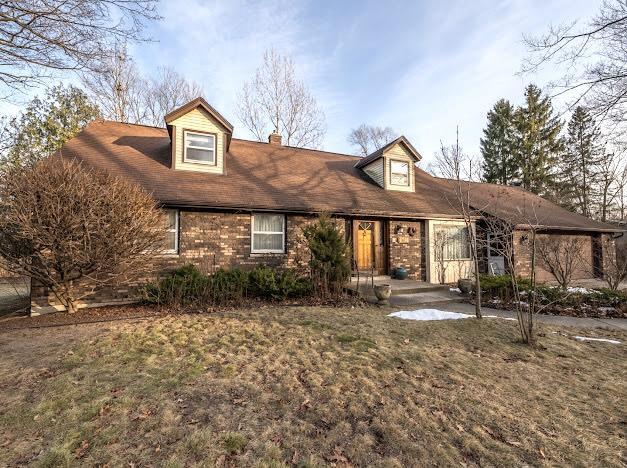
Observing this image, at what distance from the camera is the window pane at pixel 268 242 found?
421 inches

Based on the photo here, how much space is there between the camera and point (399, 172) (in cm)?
1458

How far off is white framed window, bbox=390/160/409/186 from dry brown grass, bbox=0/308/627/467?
9530 mm

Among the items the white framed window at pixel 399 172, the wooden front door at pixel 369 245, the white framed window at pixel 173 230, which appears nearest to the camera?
the white framed window at pixel 173 230

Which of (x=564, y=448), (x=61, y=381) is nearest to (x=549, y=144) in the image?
(x=564, y=448)

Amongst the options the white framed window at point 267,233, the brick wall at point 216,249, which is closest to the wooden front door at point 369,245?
the brick wall at point 216,249

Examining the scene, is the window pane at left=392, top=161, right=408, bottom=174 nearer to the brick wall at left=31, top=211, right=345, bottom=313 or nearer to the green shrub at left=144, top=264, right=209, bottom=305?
the brick wall at left=31, top=211, right=345, bottom=313

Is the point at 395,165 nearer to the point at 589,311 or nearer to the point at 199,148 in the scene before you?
the point at 199,148

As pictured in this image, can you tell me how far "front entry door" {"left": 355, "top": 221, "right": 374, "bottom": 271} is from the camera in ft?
40.3

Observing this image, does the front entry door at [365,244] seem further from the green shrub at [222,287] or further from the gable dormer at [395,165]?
the green shrub at [222,287]

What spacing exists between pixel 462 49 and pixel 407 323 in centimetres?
822

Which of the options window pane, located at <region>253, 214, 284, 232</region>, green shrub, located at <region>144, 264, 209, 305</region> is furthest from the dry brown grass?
window pane, located at <region>253, 214, 284, 232</region>

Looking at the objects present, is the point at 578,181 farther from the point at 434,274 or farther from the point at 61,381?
the point at 61,381

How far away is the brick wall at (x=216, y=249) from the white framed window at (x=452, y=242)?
5.74m

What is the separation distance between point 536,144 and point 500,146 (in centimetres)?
292
